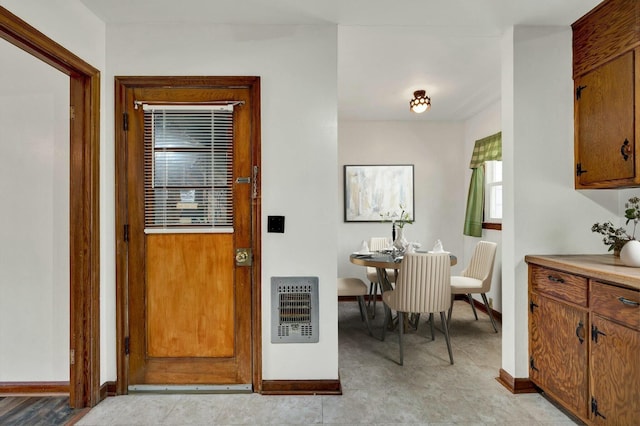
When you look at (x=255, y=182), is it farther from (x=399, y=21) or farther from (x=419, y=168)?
(x=419, y=168)

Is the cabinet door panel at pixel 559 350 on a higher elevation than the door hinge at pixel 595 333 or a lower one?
lower

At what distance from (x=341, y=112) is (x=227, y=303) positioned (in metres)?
3.03

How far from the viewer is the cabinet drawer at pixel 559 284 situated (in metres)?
2.01

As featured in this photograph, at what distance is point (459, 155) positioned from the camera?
5191 mm

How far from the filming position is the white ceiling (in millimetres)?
2223

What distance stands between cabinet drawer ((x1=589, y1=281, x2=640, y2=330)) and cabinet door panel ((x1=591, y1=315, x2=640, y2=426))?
0.13 feet

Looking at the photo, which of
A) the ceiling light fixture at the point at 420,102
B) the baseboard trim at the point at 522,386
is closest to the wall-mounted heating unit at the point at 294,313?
the baseboard trim at the point at 522,386

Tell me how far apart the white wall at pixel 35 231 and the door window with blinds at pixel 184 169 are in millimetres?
530

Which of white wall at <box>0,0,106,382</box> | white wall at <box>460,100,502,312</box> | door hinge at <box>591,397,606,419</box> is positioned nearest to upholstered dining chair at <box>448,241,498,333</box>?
white wall at <box>460,100,502,312</box>

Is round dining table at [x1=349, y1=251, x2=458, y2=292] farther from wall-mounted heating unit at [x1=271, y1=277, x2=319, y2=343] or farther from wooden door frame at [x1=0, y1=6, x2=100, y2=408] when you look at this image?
wooden door frame at [x1=0, y1=6, x2=100, y2=408]

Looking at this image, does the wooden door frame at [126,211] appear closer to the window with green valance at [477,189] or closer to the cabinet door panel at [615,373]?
the cabinet door panel at [615,373]

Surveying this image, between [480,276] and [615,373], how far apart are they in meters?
2.15

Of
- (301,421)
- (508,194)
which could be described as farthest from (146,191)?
(508,194)

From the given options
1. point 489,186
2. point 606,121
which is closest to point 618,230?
point 606,121
